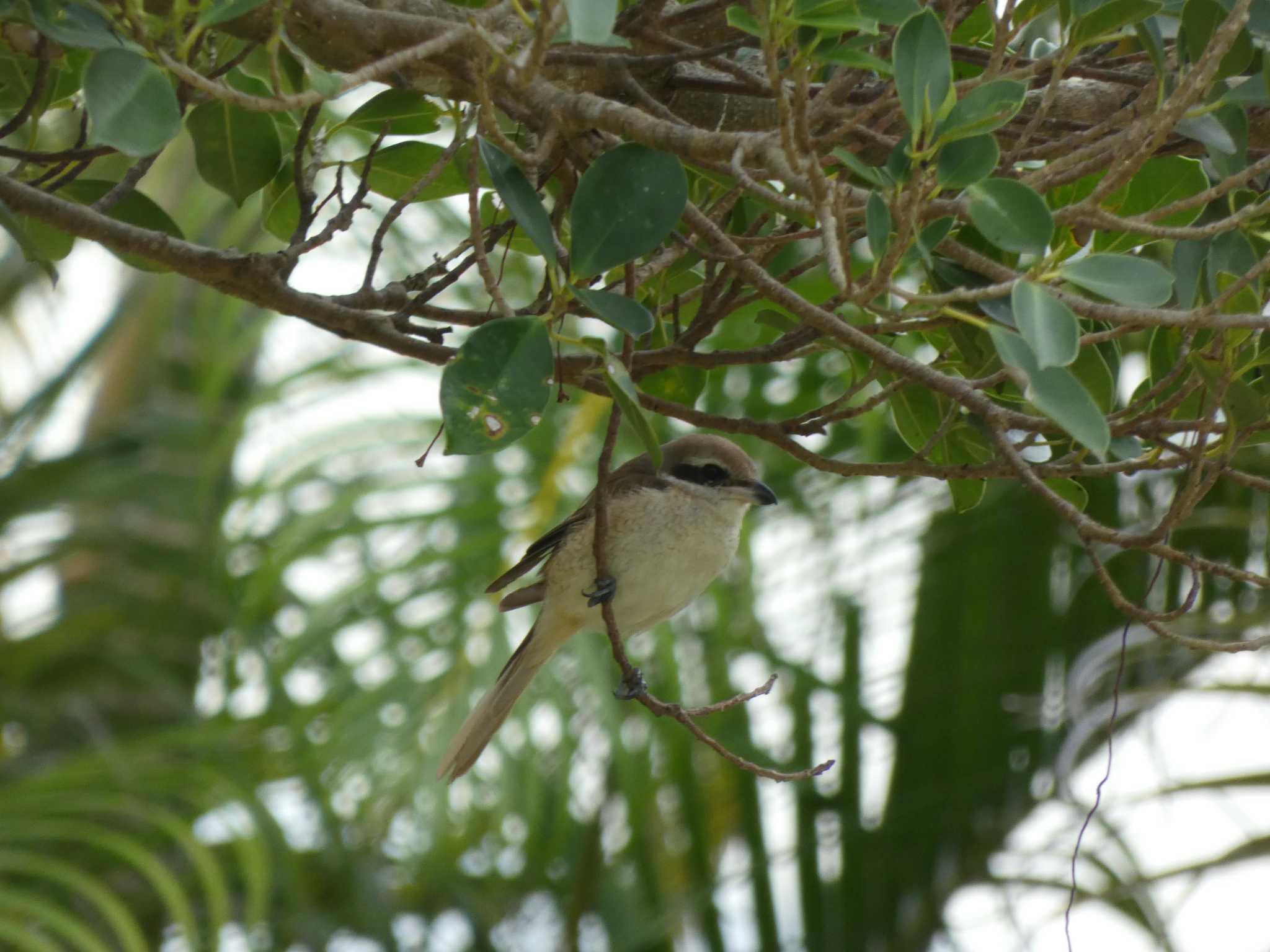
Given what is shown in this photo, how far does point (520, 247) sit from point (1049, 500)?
1.04 meters

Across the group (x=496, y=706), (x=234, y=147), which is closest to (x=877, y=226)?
(x=234, y=147)

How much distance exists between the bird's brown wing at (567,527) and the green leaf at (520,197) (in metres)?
1.63

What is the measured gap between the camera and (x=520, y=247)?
2445mm

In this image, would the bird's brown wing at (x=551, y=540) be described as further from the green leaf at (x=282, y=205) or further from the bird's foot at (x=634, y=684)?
the green leaf at (x=282, y=205)

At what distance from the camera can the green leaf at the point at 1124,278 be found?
155cm

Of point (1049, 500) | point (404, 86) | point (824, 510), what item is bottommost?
point (1049, 500)

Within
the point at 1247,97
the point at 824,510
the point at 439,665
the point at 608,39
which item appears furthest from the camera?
the point at 824,510

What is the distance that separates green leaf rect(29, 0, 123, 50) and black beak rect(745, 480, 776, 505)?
2.09 metres

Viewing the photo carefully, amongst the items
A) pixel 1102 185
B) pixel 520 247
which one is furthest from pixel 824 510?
pixel 1102 185

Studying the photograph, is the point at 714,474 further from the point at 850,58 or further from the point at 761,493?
the point at 850,58

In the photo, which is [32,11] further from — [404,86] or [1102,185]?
[1102,185]

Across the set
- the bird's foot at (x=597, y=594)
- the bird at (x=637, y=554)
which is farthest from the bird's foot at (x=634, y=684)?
the bird at (x=637, y=554)

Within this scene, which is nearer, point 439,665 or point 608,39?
point 608,39

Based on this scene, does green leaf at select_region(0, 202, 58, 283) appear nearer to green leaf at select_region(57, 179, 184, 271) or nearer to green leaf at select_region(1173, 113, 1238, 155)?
green leaf at select_region(57, 179, 184, 271)
